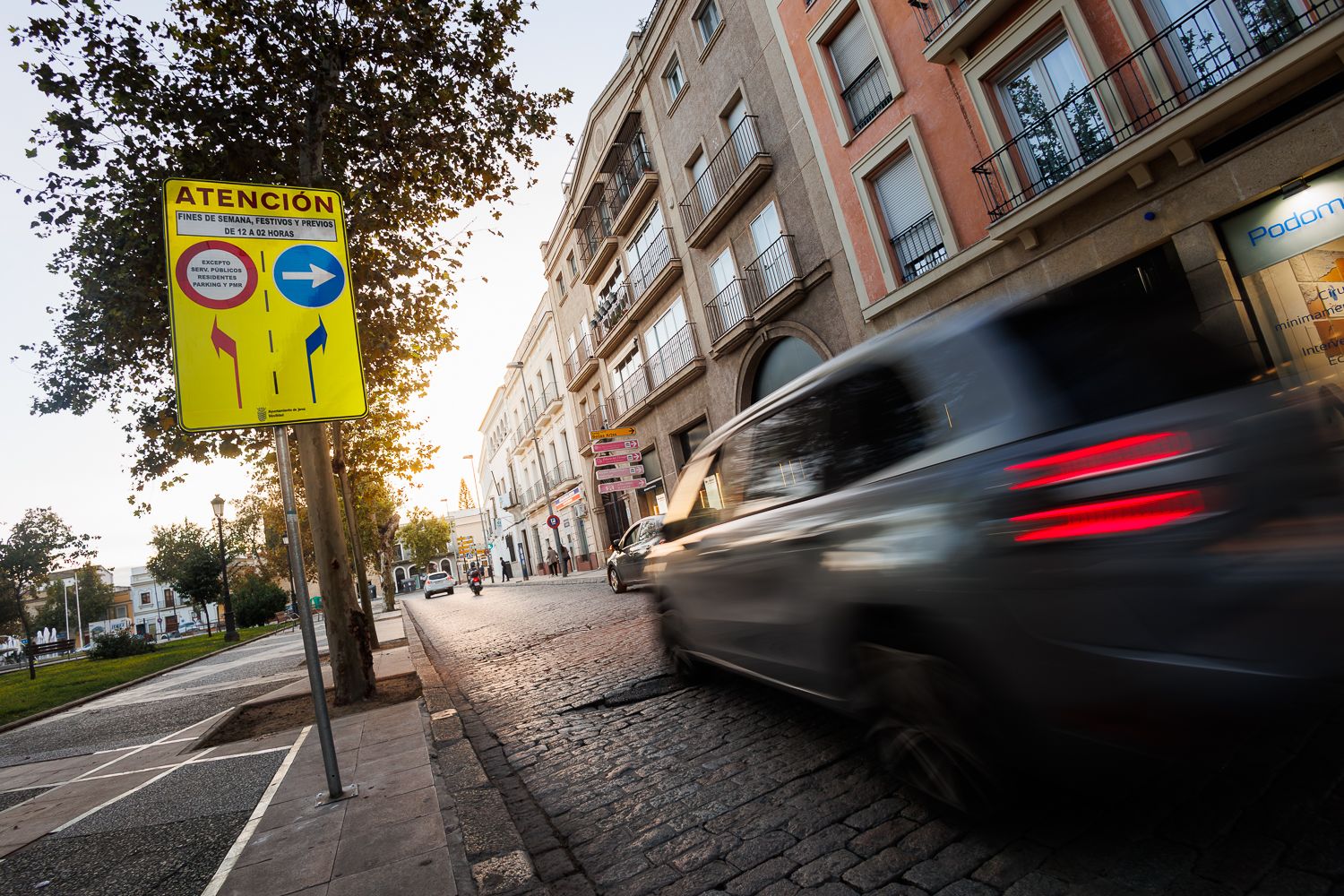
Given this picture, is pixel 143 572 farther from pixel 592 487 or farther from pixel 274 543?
pixel 592 487

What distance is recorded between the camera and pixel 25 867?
3.44 metres

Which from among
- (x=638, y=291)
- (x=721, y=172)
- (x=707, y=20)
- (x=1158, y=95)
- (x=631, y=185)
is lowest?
(x=1158, y=95)

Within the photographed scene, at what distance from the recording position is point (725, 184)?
17359 millimetres

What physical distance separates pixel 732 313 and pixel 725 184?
324 cm

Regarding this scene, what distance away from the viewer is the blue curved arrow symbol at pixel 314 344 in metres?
3.90

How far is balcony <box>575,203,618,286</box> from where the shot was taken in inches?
991

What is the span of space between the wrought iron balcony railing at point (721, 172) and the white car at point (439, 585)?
3681 cm

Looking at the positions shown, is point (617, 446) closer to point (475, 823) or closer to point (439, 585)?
point (475, 823)

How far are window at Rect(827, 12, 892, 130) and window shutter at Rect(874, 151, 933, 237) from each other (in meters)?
1.14

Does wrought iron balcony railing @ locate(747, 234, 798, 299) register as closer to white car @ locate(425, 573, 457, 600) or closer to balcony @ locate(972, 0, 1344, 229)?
balcony @ locate(972, 0, 1344, 229)

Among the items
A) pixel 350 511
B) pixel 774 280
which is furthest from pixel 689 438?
pixel 350 511

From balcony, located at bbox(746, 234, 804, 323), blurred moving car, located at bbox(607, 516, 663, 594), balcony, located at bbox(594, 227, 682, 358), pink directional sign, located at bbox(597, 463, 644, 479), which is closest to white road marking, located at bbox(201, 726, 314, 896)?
blurred moving car, located at bbox(607, 516, 663, 594)

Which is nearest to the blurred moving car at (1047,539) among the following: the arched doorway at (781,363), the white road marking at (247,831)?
the white road marking at (247,831)

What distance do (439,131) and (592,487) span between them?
22709mm
